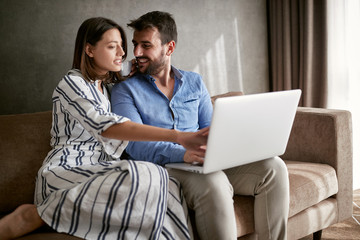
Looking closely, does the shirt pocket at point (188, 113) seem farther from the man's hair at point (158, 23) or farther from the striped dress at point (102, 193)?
the striped dress at point (102, 193)

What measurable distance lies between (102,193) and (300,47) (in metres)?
2.20

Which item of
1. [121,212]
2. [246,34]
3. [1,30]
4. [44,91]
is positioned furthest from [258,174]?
[246,34]

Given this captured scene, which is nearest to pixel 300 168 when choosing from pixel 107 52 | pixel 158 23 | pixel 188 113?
pixel 188 113

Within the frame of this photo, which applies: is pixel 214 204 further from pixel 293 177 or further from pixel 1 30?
pixel 1 30

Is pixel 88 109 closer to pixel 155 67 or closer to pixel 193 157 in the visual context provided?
pixel 193 157

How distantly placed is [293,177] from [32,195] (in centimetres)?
111

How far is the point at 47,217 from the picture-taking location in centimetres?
143

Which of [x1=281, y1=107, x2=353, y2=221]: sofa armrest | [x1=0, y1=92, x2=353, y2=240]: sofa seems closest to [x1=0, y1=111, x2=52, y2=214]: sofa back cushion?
[x1=0, y1=92, x2=353, y2=240]: sofa

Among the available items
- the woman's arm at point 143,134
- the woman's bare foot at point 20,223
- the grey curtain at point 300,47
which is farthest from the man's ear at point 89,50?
the grey curtain at point 300,47

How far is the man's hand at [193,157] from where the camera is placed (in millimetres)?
1636

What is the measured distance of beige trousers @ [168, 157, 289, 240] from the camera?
1.56m

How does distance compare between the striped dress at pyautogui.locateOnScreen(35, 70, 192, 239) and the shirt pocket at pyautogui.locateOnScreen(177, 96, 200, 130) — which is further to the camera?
the shirt pocket at pyautogui.locateOnScreen(177, 96, 200, 130)

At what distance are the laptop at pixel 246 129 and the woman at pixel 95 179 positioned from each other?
81mm

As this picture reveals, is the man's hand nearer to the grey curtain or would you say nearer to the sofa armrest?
the sofa armrest
